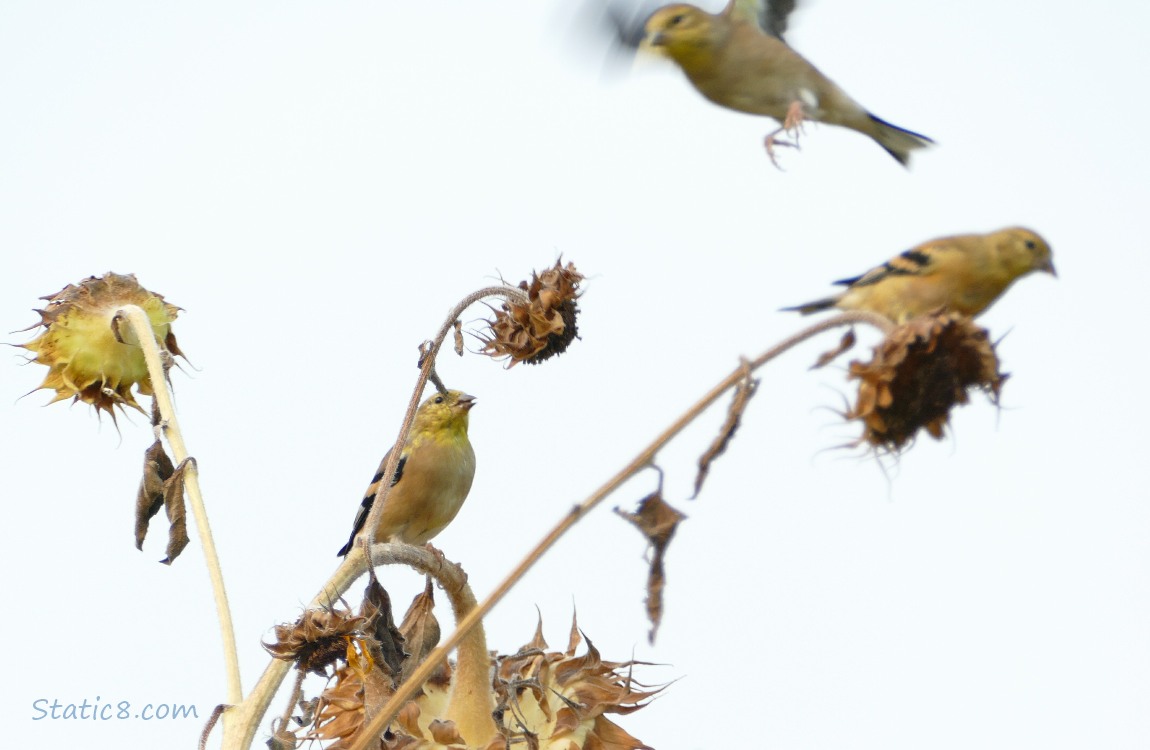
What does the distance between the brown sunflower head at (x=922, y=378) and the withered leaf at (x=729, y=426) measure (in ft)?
0.84

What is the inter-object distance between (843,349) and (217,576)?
1.37 m

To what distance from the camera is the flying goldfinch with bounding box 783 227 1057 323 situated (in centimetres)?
254

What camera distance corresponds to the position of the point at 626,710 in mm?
3150

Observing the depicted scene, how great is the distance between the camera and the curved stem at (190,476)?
2.56 m

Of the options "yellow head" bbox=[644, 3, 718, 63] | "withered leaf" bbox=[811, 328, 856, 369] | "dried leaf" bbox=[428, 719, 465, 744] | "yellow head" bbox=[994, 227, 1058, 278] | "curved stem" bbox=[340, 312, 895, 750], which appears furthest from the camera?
"yellow head" bbox=[644, 3, 718, 63]

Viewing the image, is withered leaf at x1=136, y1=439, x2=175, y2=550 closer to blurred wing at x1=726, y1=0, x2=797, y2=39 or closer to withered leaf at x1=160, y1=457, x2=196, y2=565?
withered leaf at x1=160, y1=457, x2=196, y2=565

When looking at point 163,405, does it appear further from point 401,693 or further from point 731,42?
point 731,42

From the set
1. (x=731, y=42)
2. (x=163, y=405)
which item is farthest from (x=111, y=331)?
(x=731, y=42)

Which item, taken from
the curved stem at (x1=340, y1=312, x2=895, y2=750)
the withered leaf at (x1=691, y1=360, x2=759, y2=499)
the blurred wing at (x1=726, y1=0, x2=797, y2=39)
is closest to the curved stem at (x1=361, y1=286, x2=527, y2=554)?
the curved stem at (x1=340, y1=312, x2=895, y2=750)

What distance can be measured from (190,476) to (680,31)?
372 cm

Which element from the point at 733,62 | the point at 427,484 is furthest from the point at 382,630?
the point at 733,62

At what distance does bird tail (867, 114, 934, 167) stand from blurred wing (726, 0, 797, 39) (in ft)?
2.99

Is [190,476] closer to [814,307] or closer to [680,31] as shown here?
[814,307]

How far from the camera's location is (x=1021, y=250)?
2.66 m
